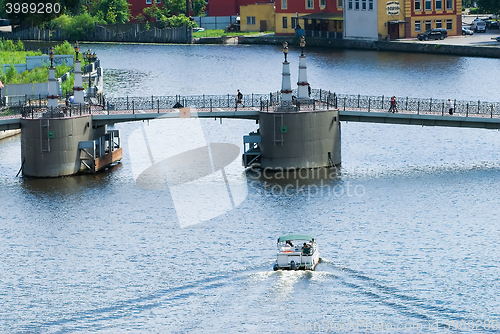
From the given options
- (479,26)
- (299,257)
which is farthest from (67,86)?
(479,26)

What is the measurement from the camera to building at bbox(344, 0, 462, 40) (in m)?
162

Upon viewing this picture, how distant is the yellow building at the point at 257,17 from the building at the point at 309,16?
6.62 meters

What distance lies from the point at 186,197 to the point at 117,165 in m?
12.0

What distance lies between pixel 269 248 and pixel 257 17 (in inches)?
5051

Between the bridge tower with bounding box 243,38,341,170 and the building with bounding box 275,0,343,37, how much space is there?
87.6 meters

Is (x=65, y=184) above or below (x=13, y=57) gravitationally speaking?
below

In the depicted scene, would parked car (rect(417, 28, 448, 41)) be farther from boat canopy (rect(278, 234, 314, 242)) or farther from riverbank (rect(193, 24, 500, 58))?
boat canopy (rect(278, 234, 314, 242))

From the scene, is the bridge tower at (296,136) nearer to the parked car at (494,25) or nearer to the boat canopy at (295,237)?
the boat canopy at (295,237)

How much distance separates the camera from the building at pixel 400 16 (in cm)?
16162

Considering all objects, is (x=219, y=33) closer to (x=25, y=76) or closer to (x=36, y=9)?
(x=36, y=9)

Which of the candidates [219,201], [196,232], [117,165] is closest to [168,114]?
[117,165]

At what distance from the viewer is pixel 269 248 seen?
66375 mm

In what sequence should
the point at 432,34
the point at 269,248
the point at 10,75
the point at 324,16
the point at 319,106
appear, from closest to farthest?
the point at 269,248, the point at 319,106, the point at 10,75, the point at 432,34, the point at 324,16

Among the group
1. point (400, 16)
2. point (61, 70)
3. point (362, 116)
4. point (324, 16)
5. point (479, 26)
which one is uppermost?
point (324, 16)
